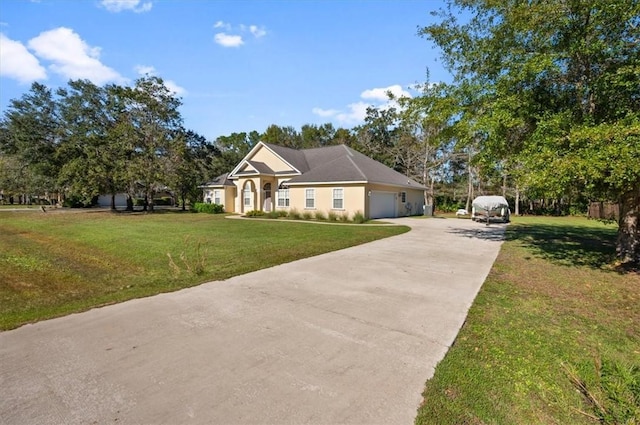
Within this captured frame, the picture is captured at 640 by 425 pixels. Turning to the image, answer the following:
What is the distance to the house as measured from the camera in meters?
21.6

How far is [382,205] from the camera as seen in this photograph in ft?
75.7

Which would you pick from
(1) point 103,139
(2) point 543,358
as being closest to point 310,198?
(2) point 543,358

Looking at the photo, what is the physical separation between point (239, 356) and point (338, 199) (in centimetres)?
1906

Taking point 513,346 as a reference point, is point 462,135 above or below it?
above

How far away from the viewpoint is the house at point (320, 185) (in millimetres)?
21594

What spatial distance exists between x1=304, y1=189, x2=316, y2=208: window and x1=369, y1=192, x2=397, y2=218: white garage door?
4.34m

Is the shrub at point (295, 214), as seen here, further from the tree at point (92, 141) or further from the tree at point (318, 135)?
the tree at point (318, 135)

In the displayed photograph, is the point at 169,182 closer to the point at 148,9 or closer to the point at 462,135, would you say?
the point at 148,9

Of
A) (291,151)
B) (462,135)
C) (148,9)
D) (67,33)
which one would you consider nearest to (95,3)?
(148,9)

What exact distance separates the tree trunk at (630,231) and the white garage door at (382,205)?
1397 cm

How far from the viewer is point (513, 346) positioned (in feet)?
11.9

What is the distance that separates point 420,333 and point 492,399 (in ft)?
4.18

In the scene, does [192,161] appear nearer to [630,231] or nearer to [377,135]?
[377,135]

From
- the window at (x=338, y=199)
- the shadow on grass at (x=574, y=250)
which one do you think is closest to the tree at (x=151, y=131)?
the window at (x=338, y=199)
